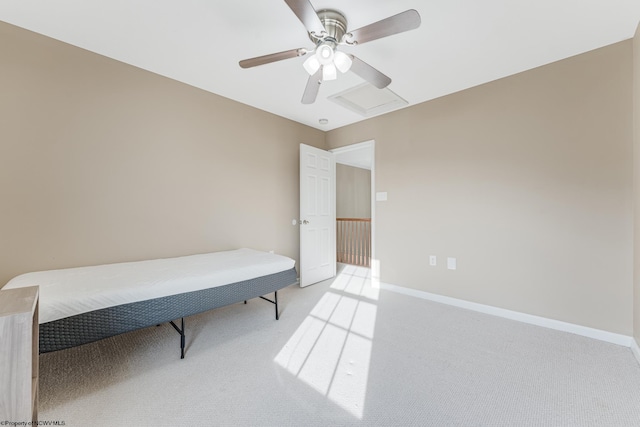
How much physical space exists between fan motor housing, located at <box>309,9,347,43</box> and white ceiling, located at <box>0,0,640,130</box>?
1.7 inches

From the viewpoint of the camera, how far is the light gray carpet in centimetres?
134

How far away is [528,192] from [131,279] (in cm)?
338

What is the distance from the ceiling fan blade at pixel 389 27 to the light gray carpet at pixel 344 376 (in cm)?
208

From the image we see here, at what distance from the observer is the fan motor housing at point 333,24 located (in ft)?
5.43

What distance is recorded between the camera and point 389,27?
4.68 feet

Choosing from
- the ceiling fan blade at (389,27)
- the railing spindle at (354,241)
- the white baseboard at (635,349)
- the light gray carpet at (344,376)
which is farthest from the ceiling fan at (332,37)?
the railing spindle at (354,241)

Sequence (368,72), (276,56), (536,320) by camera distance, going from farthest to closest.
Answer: (536,320)
(368,72)
(276,56)

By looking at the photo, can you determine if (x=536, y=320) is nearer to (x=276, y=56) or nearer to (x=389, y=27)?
(x=389, y=27)

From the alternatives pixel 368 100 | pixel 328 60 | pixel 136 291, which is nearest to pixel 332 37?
pixel 328 60

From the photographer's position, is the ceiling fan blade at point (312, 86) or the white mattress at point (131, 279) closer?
the white mattress at point (131, 279)

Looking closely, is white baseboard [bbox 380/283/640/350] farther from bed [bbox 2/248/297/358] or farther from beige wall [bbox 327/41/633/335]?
bed [bbox 2/248/297/358]

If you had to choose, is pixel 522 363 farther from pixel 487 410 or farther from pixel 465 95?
pixel 465 95

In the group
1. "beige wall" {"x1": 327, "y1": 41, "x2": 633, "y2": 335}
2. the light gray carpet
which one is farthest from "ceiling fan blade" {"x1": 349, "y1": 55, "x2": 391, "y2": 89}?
the light gray carpet

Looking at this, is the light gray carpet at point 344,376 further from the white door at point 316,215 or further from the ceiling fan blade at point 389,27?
the ceiling fan blade at point 389,27
